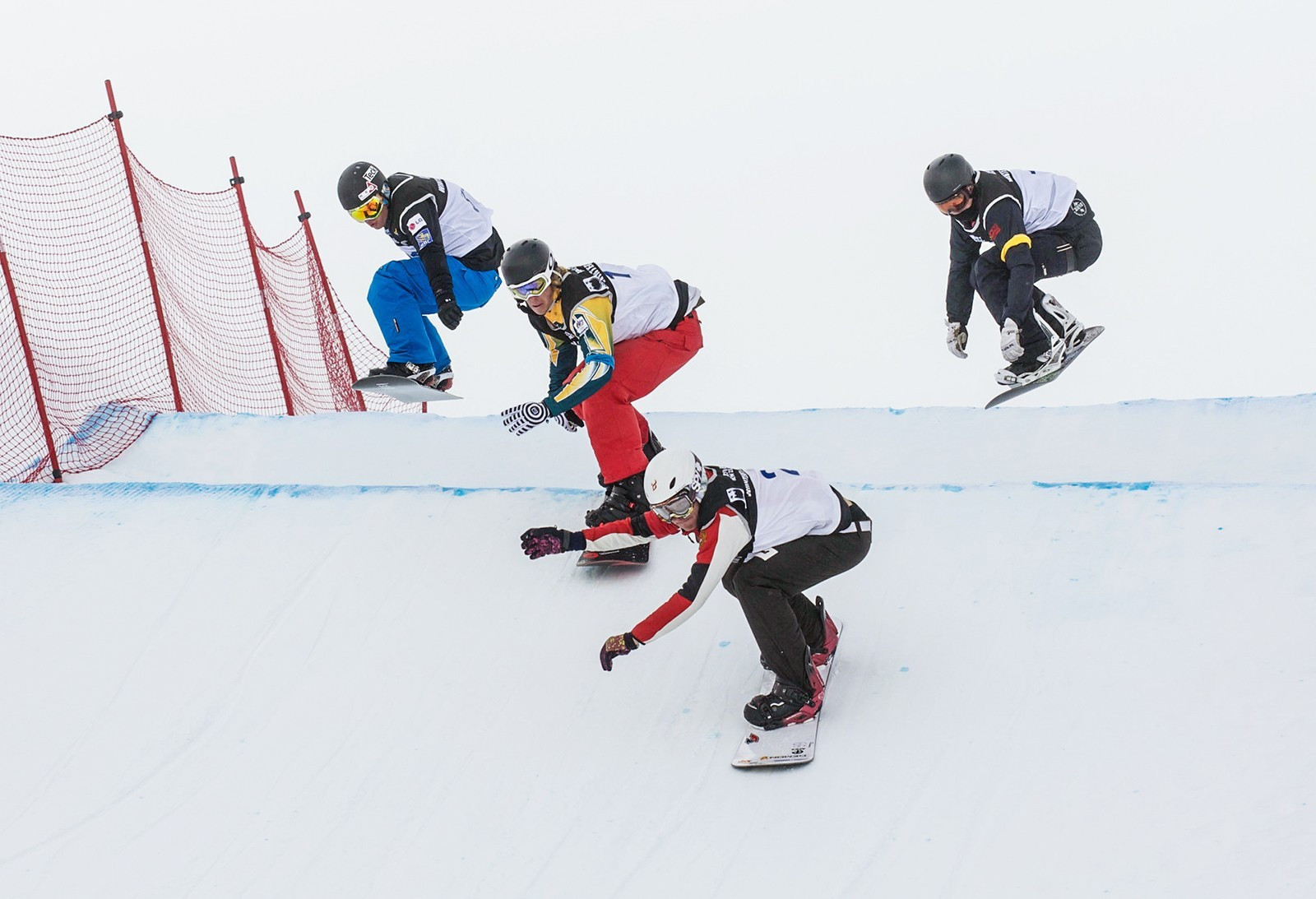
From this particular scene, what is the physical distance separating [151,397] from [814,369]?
581 centimetres

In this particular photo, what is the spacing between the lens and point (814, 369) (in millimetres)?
12055

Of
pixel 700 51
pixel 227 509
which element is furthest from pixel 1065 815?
pixel 700 51

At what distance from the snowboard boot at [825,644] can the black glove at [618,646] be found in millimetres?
764

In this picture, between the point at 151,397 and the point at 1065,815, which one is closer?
the point at 1065,815

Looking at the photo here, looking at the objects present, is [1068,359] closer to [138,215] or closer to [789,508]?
[789,508]

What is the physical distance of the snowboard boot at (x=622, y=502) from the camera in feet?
19.8

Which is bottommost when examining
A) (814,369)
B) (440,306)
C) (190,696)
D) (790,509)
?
(814,369)

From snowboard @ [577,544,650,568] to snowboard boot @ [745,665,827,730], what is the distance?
1331 mm

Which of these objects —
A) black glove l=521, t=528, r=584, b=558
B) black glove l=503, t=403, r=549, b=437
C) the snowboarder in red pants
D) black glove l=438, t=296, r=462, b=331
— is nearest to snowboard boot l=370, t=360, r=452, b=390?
black glove l=438, t=296, r=462, b=331

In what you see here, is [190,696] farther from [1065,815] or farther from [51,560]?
[1065,815]

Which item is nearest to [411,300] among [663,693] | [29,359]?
[29,359]

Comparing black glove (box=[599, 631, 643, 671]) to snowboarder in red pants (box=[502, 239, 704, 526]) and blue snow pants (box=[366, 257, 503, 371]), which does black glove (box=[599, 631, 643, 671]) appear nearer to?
snowboarder in red pants (box=[502, 239, 704, 526])

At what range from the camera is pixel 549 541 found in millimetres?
5477

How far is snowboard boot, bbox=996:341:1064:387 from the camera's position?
6.36 metres
